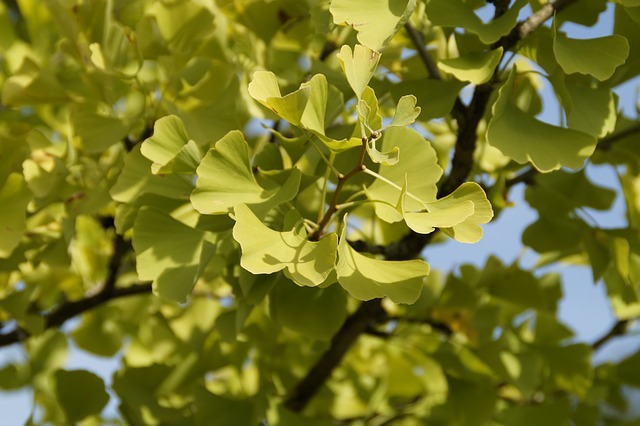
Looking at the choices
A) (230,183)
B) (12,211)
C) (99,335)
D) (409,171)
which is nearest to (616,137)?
(409,171)

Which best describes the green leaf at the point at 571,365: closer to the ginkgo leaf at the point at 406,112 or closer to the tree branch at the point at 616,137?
the tree branch at the point at 616,137

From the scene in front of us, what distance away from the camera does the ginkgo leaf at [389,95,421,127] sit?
45 centimetres

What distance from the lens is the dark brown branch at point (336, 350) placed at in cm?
80

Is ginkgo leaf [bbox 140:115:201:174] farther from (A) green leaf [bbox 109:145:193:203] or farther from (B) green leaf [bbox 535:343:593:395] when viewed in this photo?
(B) green leaf [bbox 535:343:593:395]

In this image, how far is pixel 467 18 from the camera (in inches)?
22.4

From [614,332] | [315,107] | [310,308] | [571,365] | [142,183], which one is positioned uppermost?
[315,107]

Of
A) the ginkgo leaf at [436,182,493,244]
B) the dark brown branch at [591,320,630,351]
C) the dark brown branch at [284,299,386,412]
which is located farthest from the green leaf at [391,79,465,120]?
the dark brown branch at [591,320,630,351]

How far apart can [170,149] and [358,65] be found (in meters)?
0.15

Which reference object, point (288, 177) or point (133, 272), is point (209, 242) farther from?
point (133, 272)

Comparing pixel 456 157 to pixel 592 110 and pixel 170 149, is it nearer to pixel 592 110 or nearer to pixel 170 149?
pixel 592 110

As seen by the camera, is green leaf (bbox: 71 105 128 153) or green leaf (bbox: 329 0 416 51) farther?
green leaf (bbox: 71 105 128 153)

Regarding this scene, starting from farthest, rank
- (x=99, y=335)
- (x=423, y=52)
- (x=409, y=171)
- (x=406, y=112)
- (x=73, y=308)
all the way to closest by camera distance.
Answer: (x=99, y=335), (x=73, y=308), (x=423, y=52), (x=409, y=171), (x=406, y=112)

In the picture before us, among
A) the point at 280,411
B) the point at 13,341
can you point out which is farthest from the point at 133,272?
the point at 280,411

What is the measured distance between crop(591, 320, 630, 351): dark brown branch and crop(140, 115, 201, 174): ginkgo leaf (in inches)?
28.7
